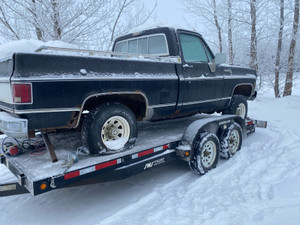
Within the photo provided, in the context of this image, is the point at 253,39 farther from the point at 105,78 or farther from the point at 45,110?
the point at 45,110

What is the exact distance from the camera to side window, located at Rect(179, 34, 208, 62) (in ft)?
14.4

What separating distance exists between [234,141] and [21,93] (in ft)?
12.3

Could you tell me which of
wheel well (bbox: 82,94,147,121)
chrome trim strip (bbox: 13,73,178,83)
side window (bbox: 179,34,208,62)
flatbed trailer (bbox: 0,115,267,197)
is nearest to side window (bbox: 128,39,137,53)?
side window (bbox: 179,34,208,62)

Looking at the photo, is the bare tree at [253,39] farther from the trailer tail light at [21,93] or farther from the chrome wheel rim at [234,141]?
the trailer tail light at [21,93]

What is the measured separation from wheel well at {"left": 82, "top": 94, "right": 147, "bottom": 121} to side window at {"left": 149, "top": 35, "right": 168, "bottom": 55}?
1010 millimetres

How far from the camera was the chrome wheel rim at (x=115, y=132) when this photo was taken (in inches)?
130

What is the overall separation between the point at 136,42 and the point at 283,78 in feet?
36.5

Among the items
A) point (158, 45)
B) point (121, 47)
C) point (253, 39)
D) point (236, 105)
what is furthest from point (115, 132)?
point (253, 39)

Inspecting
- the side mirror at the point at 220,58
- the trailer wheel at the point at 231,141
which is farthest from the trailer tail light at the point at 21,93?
the side mirror at the point at 220,58

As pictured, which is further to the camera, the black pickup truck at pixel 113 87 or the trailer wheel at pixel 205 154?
the trailer wheel at pixel 205 154

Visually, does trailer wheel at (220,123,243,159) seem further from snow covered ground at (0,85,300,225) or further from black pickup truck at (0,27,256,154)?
black pickup truck at (0,27,256,154)

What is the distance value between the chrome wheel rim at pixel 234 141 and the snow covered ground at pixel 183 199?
0.29 meters

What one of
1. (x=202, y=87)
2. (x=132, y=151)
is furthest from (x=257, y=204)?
(x=202, y=87)

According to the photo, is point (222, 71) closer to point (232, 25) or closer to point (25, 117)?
point (25, 117)
